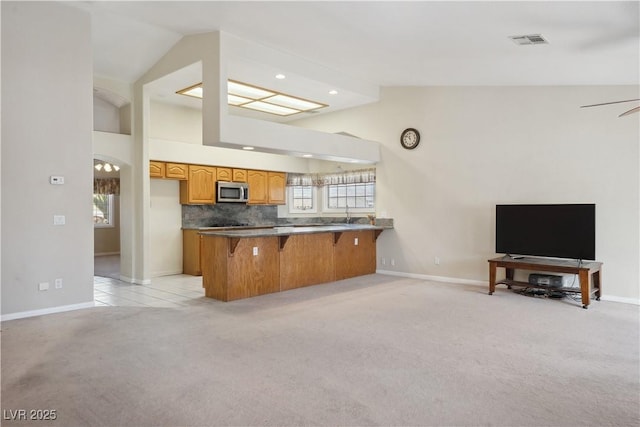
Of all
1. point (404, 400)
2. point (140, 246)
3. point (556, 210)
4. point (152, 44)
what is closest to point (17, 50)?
point (152, 44)

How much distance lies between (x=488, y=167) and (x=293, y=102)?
345cm

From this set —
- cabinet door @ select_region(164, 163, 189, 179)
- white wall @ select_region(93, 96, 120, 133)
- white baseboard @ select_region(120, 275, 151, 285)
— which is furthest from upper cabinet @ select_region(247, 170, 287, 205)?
white baseboard @ select_region(120, 275, 151, 285)

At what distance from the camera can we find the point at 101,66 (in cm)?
620

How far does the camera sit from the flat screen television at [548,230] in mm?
5289

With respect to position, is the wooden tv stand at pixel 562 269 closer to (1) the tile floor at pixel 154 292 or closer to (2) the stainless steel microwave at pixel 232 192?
(1) the tile floor at pixel 154 292

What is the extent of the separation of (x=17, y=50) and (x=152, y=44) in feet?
5.35

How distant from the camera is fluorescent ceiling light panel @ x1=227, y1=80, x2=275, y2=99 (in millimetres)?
6384

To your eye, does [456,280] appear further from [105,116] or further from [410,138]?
[105,116]

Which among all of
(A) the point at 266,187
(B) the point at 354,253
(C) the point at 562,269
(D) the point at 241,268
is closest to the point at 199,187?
(A) the point at 266,187

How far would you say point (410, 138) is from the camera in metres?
7.23

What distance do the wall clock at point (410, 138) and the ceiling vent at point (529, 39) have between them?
2.79 meters

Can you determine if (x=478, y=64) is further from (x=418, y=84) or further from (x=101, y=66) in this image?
(x=101, y=66)

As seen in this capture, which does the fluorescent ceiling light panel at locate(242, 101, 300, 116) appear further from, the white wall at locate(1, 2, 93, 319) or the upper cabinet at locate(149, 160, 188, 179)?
the white wall at locate(1, 2, 93, 319)

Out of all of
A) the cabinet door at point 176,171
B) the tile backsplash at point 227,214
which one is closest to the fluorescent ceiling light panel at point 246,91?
the cabinet door at point 176,171
